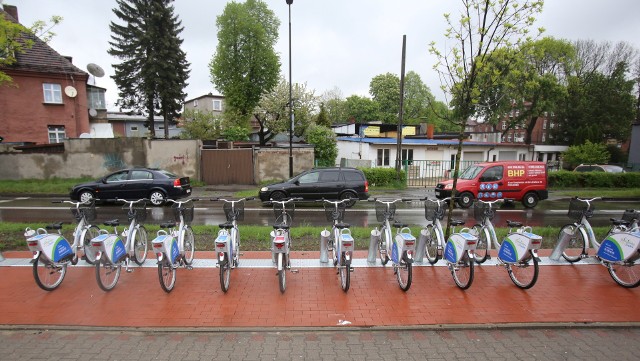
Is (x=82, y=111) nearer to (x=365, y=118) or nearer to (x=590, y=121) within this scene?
(x=365, y=118)

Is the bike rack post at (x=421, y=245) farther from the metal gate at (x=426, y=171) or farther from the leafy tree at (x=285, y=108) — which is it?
the leafy tree at (x=285, y=108)

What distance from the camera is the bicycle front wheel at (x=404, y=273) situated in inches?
194

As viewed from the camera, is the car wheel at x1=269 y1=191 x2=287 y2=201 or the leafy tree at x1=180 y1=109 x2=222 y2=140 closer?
the car wheel at x1=269 y1=191 x2=287 y2=201

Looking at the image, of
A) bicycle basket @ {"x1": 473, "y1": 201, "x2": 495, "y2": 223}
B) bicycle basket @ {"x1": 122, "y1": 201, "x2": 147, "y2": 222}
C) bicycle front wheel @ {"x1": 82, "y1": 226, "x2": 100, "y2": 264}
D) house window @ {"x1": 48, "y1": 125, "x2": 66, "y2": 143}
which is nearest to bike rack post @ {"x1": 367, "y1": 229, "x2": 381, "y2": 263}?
bicycle basket @ {"x1": 473, "y1": 201, "x2": 495, "y2": 223}

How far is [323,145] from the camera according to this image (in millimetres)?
23062

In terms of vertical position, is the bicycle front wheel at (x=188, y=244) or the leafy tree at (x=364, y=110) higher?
the leafy tree at (x=364, y=110)

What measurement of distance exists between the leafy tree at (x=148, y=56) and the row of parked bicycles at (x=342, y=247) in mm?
24455

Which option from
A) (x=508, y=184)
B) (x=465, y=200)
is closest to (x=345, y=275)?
(x=465, y=200)

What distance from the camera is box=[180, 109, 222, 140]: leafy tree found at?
107 ft

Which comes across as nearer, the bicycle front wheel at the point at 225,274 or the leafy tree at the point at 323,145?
the bicycle front wheel at the point at 225,274

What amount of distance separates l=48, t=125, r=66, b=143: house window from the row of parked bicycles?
22.4 metres

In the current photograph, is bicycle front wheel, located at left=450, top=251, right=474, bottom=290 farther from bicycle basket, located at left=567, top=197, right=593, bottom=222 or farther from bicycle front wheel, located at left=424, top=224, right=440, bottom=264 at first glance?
bicycle basket, located at left=567, top=197, right=593, bottom=222

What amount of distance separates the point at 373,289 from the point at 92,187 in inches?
502

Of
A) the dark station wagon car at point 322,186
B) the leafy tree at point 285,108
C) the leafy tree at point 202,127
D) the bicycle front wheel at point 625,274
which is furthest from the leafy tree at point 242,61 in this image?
the bicycle front wheel at point 625,274
